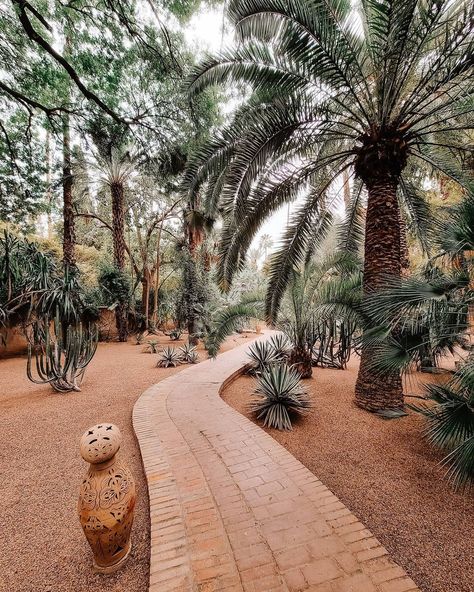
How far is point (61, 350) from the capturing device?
6.05m

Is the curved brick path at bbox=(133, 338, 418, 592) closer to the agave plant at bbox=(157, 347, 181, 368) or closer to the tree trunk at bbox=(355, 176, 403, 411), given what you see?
the tree trunk at bbox=(355, 176, 403, 411)

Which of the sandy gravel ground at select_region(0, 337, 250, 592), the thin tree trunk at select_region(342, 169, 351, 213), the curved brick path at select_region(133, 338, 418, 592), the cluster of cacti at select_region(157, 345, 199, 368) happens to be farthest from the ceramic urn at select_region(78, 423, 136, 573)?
the cluster of cacti at select_region(157, 345, 199, 368)

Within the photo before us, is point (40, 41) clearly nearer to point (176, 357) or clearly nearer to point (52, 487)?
point (52, 487)

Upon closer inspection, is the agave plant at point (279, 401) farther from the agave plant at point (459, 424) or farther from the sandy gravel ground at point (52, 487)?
the sandy gravel ground at point (52, 487)

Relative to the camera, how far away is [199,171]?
5418 millimetres

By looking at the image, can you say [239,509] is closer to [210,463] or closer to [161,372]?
[210,463]

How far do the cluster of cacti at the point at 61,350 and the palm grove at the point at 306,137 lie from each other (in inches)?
44.1

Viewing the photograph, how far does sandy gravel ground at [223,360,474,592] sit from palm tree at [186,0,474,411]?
0.82 m

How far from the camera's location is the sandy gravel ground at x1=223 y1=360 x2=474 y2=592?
213 cm

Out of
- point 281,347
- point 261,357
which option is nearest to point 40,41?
point 261,357

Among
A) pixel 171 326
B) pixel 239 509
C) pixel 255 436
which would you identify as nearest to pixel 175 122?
pixel 255 436

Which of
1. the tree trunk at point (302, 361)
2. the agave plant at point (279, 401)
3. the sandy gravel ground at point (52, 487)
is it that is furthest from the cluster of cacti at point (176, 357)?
the agave plant at point (279, 401)

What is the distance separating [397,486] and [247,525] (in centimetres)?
192

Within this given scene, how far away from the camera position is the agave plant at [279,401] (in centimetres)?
463
